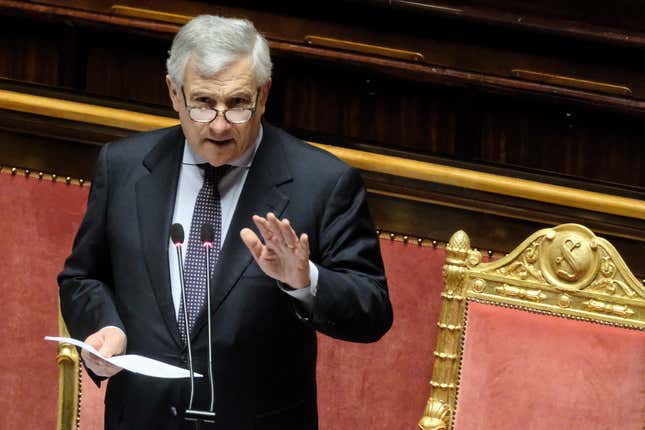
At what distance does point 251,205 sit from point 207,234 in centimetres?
9

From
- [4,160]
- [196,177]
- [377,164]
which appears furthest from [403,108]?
[196,177]

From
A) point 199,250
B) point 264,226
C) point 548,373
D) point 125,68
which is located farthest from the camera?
point 125,68

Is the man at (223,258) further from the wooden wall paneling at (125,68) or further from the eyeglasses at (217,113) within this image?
the wooden wall paneling at (125,68)

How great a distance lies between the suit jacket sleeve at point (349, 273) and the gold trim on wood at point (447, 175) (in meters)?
0.43

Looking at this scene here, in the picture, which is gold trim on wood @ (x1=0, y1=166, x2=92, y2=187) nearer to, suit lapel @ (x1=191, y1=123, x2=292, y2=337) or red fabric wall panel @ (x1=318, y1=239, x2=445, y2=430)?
red fabric wall panel @ (x1=318, y1=239, x2=445, y2=430)

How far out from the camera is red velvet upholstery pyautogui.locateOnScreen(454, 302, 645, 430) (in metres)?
1.22

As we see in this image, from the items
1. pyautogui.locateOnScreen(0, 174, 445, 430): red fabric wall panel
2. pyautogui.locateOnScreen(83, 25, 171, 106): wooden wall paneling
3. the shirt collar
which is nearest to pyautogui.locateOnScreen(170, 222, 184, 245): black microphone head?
the shirt collar

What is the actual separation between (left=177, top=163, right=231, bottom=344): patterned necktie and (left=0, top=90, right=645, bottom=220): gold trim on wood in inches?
19.0

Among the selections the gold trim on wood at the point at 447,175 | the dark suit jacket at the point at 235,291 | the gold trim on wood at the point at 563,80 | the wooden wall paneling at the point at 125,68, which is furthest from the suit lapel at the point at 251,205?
the gold trim on wood at the point at 563,80

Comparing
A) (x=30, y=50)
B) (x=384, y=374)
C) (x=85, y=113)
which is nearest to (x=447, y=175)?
(x=384, y=374)

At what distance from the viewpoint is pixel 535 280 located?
1246mm

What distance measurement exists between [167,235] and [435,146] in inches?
38.2

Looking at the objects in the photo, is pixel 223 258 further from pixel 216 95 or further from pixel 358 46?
pixel 358 46

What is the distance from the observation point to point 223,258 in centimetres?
101
